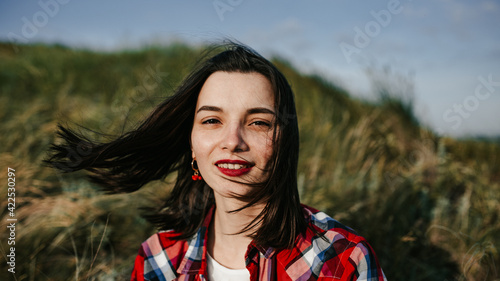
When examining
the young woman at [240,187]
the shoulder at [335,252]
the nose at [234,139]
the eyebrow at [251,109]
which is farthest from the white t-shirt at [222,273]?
the eyebrow at [251,109]

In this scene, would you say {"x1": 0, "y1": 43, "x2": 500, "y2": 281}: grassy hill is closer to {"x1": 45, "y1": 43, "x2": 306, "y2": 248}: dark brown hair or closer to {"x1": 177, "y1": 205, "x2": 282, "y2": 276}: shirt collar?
{"x1": 45, "y1": 43, "x2": 306, "y2": 248}: dark brown hair

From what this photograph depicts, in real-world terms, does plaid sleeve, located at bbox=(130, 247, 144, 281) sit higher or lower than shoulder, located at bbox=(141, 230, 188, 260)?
lower

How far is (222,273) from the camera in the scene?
1.88 meters

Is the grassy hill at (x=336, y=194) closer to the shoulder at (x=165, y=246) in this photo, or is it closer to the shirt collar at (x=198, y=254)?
the shoulder at (x=165, y=246)

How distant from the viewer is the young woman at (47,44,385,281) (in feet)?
5.46

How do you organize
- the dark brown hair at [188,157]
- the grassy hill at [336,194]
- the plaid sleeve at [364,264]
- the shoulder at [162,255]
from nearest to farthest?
the plaid sleeve at [364,264], the dark brown hair at [188,157], the shoulder at [162,255], the grassy hill at [336,194]

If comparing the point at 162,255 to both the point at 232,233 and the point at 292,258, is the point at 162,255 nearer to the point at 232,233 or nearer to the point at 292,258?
the point at 232,233

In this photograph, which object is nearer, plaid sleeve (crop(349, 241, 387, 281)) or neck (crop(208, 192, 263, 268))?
plaid sleeve (crop(349, 241, 387, 281))

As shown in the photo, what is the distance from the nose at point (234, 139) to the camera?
5.28 ft

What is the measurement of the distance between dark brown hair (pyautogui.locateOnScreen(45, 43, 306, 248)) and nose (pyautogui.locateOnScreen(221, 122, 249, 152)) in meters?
0.17

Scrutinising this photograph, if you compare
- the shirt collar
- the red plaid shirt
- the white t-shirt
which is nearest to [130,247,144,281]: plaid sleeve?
the red plaid shirt

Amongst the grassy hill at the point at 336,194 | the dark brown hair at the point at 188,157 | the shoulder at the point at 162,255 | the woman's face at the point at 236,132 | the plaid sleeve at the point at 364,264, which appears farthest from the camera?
the grassy hill at the point at 336,194

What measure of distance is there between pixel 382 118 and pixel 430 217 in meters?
2.03

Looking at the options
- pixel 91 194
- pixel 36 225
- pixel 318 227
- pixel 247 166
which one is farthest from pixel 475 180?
pixel 36 225
